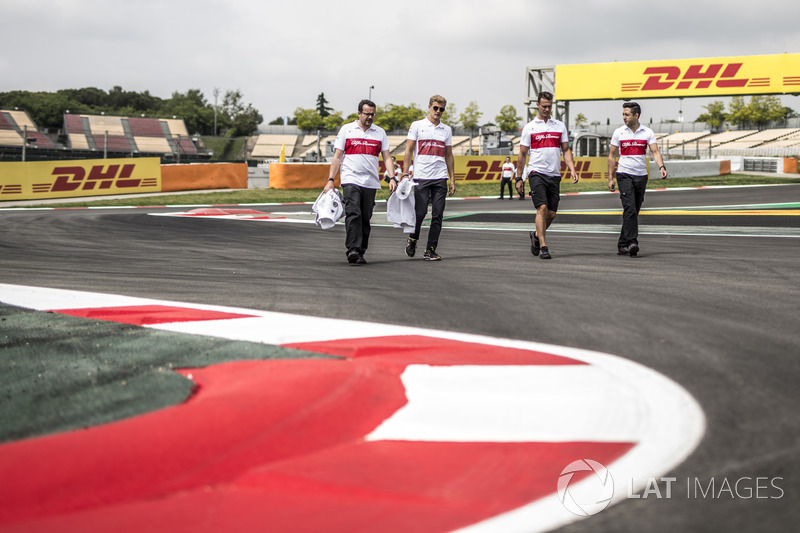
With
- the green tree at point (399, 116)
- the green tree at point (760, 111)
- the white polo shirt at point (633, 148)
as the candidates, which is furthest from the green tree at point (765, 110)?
the white polo shirt at point (633, 148)

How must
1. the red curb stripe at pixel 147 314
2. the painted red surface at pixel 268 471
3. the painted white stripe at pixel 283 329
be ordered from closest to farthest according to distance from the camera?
the painted red surface at pixel 268 471
the painted white stripe at pixel 283 329
the red curb stripe at pixel 147 314

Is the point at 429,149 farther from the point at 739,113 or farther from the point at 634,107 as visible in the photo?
the point at 739,113

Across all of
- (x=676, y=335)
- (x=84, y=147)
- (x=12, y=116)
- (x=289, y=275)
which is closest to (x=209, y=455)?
(x=676, y=335)

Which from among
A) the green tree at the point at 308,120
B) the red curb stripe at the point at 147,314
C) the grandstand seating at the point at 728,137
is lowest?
the red curb stripe at the point at 147,314

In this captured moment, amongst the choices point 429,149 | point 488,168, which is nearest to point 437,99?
point 429,149

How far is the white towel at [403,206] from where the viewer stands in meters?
8.89

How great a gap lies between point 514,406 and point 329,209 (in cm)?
565

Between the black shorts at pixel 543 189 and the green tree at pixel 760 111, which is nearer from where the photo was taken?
the black shorts at pixel 543 189

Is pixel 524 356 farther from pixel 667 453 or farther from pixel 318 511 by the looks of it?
pixel 318 511

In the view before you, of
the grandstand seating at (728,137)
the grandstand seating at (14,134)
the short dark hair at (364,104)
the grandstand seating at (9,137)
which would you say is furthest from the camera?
the grandstand seating at (728,137)

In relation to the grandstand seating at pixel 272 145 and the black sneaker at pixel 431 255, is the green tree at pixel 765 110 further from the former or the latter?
the black sneaker at pixel 431 255

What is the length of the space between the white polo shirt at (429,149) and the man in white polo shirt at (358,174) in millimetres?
464

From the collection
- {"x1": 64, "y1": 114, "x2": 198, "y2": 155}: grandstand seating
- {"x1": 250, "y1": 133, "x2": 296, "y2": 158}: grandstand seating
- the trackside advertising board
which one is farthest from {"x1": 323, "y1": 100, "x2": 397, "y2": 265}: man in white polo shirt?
{"x1": 250, "y1": 133, "x2": 296, "y2": 158}: grandstand seating

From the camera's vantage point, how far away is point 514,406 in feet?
10.2
